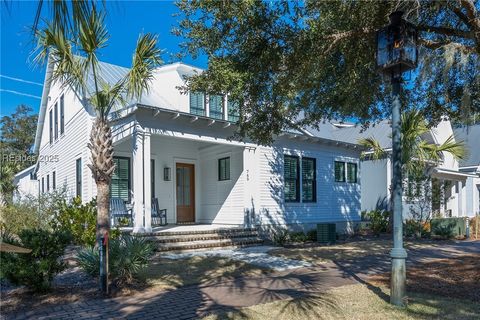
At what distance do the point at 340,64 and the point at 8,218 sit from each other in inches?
399

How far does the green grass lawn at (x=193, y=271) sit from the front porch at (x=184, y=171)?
236cm

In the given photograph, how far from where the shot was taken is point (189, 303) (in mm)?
Result: 6238

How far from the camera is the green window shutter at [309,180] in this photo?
16.5m

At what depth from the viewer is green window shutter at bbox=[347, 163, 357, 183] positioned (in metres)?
18.3

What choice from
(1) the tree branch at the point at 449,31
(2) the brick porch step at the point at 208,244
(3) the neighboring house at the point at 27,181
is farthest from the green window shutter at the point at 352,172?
(3) the neighboring house at the point at 27,181

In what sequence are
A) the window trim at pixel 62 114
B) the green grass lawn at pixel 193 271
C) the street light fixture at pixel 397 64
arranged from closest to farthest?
the street light fixture at pixel 397 64
the green grass lawn at pixel 193 271
the window trim at pixel 62 114

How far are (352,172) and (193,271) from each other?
37.8 feet

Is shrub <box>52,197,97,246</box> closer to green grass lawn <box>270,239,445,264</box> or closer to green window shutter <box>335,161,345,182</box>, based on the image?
green grass lawn <box>270,239,445,264</box>

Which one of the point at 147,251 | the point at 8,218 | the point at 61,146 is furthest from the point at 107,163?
the point at 61,146

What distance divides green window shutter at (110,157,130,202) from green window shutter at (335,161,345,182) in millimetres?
8698

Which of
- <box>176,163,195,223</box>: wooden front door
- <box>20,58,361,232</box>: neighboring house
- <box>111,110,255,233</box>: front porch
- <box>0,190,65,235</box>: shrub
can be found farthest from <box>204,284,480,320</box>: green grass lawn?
<box>176,163,195,223</box>: wooden front door

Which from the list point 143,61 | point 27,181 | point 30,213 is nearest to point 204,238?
point 30,213

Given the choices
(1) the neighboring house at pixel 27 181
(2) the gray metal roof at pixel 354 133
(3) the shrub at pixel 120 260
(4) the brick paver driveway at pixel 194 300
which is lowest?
(4) the brick paver driveway at pixel 194 300

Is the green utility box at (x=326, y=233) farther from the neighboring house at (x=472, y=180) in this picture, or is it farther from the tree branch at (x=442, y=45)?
the neighboring house at (x=472, y=180)
